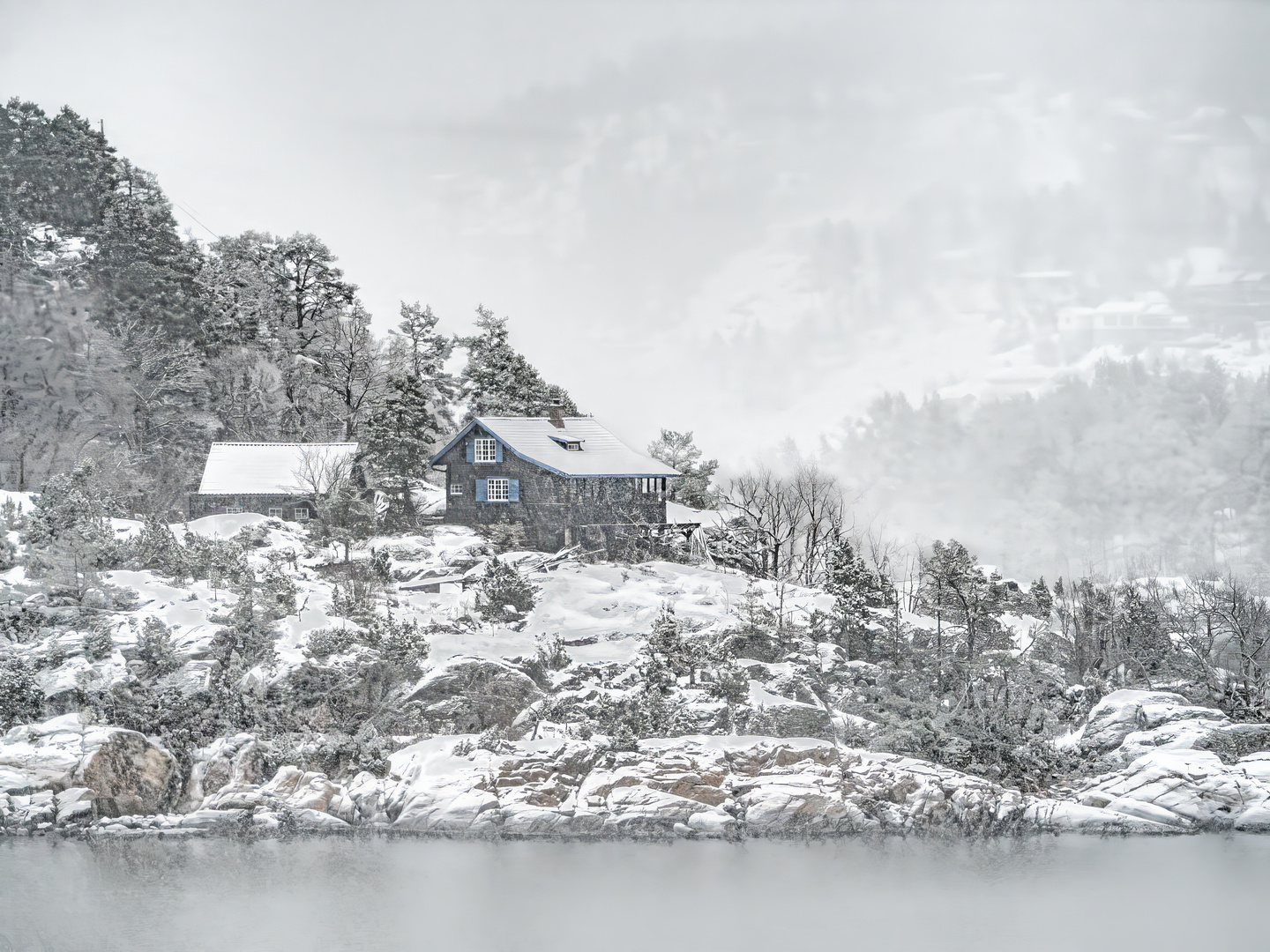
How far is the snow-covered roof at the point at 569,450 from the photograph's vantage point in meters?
9.06

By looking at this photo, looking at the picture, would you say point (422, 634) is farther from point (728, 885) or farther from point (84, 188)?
point (84, 188)

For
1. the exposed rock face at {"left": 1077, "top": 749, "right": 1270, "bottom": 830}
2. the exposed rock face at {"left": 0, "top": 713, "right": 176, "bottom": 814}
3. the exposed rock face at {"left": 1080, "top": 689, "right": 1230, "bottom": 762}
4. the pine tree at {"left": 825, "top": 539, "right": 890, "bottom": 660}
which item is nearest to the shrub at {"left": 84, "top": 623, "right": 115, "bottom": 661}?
the exposed rock face at {"left": 0, "top": 713, "right": 176, "bottom": 814}

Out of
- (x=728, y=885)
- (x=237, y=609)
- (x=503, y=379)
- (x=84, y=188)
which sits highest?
(x=84, y=188)

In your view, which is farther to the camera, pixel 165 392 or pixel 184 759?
pixel 165 392

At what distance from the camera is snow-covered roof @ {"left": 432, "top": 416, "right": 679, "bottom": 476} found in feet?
29.7

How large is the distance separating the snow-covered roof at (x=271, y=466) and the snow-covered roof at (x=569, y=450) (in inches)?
45.2

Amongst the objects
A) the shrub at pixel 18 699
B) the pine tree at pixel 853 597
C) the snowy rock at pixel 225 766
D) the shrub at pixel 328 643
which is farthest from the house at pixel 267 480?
the pine tree at pixel 853 597

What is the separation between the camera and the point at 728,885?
5930 millimetres

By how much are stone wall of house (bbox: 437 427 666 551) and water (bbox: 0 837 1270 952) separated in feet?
11.2

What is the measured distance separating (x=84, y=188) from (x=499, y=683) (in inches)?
293

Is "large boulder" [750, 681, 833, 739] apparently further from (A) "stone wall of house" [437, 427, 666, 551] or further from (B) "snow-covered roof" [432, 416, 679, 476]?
(B) "snow-covered roof" [432, 416, 679, 476]

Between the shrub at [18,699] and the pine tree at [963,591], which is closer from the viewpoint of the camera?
the shrub at [18,699]

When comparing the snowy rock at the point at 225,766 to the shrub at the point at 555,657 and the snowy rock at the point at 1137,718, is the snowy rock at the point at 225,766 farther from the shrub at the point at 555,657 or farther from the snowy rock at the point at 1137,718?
the snowy rock at the point at 1137,718

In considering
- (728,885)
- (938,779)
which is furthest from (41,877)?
(938,779)
